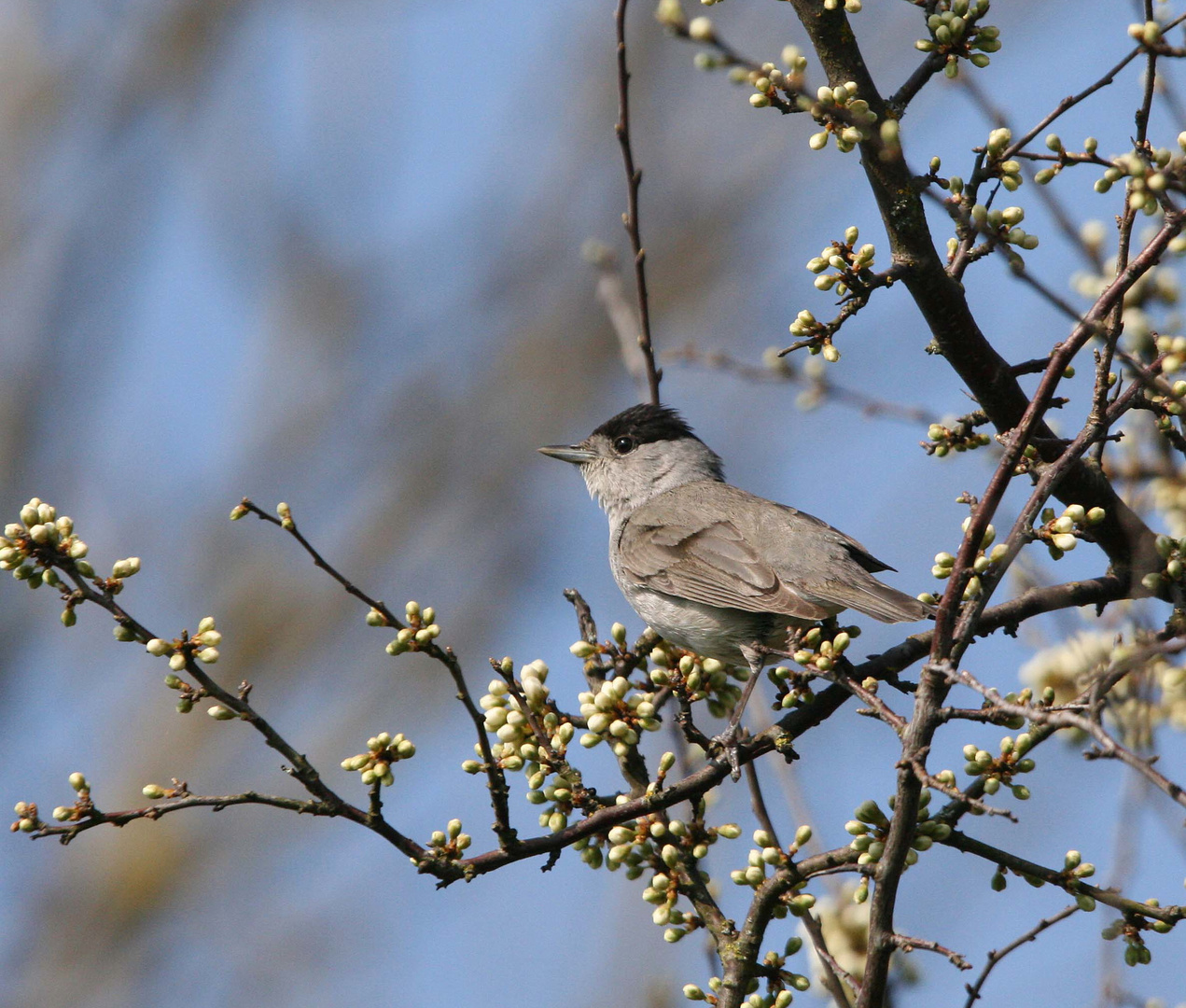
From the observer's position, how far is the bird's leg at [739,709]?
11.3 ft

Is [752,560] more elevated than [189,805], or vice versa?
[752,560]

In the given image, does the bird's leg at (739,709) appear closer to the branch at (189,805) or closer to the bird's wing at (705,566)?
the bird's wing at (705,566)

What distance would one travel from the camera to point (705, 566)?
16.3 feet

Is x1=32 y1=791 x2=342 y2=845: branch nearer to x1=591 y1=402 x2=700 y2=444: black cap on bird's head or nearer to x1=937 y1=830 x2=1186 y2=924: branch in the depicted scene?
x1=937 y1=830 x2=1186 y2=924: branch

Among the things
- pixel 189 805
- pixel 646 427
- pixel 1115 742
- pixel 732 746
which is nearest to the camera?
pixel 1115 742

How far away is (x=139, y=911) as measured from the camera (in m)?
8.20

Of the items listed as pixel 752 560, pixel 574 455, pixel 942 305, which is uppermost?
pixel 574 455

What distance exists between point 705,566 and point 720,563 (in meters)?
0.07

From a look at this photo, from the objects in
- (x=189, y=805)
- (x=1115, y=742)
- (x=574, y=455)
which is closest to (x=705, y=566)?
(x=574, y=455)

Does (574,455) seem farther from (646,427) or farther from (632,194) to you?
(632,194)

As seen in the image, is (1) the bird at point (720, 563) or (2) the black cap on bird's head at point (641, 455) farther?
(2) the black cap on bird's head at point (641, 455)

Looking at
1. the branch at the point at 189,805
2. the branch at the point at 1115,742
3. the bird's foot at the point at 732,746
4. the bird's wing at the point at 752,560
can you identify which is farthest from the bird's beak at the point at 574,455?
the branch at the point at 1115,742

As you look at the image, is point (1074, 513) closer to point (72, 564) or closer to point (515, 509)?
point (72, 564)

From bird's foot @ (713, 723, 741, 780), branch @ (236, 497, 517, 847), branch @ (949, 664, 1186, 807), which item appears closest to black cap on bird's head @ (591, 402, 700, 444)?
bird's foot @ (713, 723, 741, 780)
